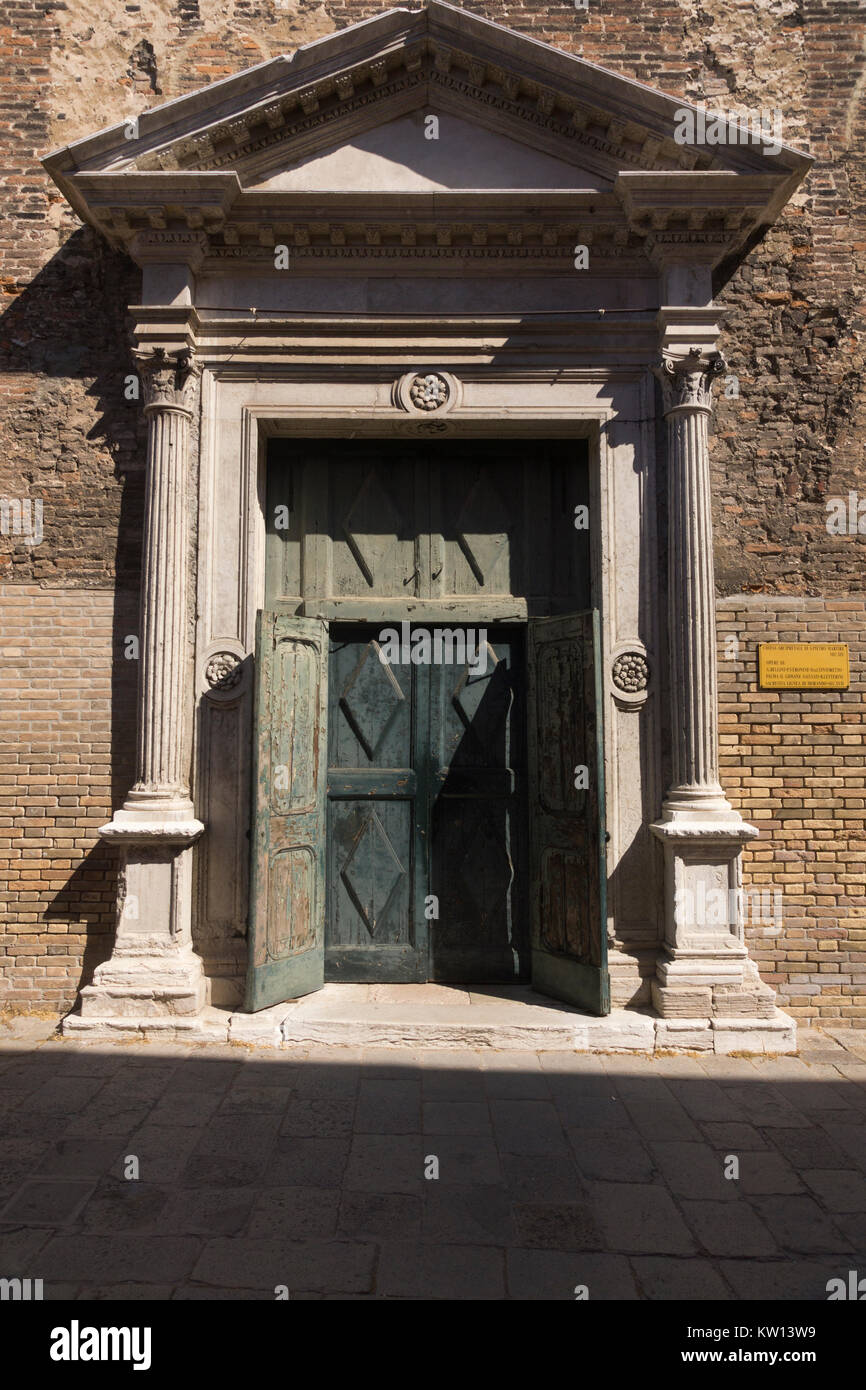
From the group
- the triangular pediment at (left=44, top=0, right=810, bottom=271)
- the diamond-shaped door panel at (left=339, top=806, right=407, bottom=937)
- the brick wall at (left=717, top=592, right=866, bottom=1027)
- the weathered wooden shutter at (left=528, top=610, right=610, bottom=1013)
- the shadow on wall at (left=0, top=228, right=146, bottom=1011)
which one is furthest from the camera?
the diamond-shaped door panel at (left=339, top=806, right=407, bottom=937)

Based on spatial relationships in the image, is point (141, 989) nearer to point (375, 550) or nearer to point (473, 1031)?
point (473, 1031)

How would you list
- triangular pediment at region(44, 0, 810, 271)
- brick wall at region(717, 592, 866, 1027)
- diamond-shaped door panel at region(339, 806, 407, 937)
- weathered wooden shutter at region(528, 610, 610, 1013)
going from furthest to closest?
diamond-shaped door panel at region(339, 806, 407, 937) → brick wall at region(717, 592, 866, 1027) → triangular pediment at region(44, 0, 810, 271) → weathered wooden shutter at region(528, 610, 610, 1013)

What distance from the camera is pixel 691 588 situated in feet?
18.1

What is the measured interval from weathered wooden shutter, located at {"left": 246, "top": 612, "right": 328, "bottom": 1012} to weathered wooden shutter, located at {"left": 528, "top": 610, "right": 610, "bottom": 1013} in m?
1.55

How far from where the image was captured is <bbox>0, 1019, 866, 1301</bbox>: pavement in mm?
2998

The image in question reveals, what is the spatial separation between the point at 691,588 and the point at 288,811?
10.3ft

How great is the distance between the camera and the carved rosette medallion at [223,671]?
5.65m

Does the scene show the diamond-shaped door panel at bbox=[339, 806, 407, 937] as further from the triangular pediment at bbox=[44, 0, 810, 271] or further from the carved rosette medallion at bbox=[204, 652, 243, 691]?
the triangular pediment at bbox=[44, 0, 810, 271]

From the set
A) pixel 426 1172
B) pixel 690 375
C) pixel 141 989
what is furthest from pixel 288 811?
pixel 690 375

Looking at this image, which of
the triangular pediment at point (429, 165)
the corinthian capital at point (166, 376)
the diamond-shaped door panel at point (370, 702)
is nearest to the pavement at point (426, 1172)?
the diamond-shaped door panel at point (370, 702)

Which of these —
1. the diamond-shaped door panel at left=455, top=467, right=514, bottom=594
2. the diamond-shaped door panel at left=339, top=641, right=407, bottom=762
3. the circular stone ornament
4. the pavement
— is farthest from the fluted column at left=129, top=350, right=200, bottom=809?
the circular stone ornament

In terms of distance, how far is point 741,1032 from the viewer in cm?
508

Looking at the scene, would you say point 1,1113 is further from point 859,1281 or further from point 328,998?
point 859,1281

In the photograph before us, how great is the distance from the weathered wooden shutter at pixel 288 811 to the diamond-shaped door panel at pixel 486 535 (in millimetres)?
1247
